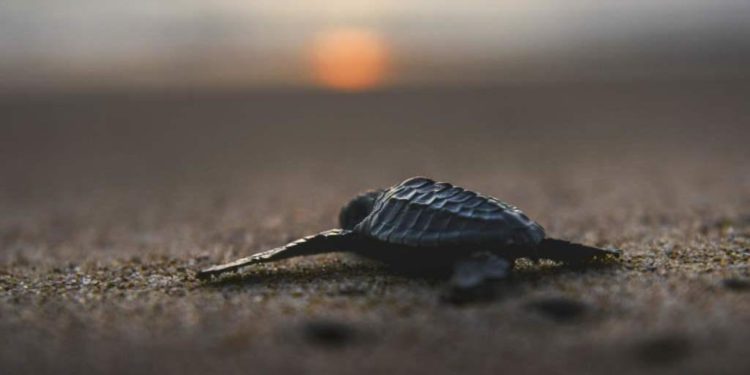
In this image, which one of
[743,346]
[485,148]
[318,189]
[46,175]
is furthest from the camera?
[485,148]

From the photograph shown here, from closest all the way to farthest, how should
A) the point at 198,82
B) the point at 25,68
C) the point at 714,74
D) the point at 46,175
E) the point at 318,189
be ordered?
the point at 318,189
the point at 46,175
the point at 714,74
the point at 198,82
the point at 25,68

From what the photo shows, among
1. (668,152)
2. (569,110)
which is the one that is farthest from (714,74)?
(668,152)

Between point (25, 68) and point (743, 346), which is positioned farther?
point (25, 68)

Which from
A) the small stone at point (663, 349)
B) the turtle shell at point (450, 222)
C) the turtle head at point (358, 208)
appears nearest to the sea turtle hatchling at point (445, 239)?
the turtle shell at point (450, 222)

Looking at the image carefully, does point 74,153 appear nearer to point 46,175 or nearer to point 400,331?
point 46,175

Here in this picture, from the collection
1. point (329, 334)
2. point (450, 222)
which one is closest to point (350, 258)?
point (450, 222)

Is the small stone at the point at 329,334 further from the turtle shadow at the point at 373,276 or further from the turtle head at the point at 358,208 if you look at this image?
the turtle head at the point at 358,208

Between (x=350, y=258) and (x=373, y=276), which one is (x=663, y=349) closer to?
(x=373, y=276)
